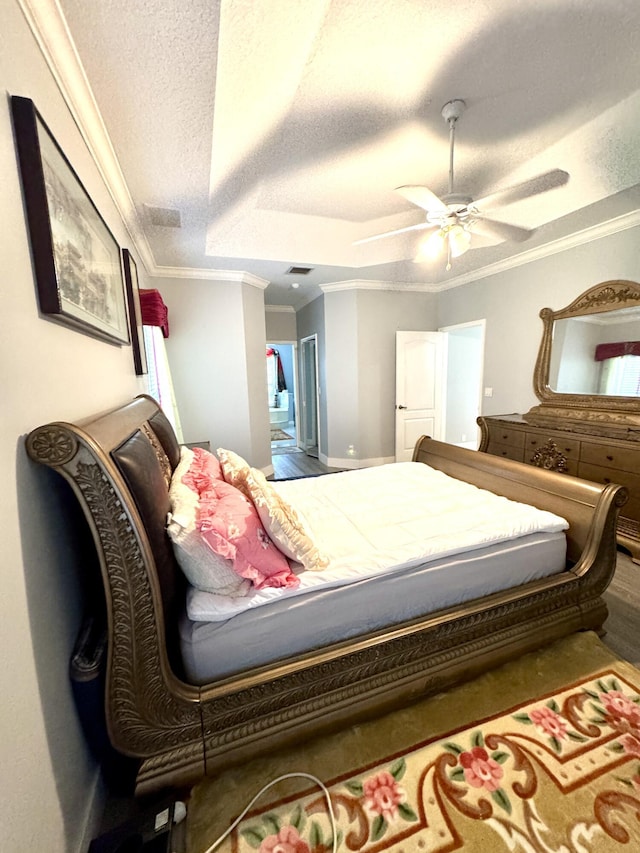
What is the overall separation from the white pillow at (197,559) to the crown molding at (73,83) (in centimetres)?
164

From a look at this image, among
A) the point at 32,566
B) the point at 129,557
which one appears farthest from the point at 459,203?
the point at 32,566

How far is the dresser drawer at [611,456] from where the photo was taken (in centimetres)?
239

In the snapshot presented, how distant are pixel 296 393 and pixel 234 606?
5.33m

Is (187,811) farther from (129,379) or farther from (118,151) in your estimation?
(118,151)

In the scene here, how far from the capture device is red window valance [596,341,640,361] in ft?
8.93

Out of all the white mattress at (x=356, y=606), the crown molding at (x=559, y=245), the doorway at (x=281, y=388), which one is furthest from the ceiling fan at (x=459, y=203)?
the doorway at (x=281, y=388)

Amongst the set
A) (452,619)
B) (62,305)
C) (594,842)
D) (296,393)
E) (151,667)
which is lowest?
(594,842)

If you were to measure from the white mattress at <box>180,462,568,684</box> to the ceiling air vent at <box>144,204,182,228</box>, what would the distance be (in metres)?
2.31

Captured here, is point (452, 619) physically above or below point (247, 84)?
below

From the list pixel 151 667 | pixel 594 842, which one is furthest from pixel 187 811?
pixel 594 842

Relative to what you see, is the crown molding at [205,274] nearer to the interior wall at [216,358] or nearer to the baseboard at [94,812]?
the interior wall at [216,358]

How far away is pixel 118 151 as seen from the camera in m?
1.78

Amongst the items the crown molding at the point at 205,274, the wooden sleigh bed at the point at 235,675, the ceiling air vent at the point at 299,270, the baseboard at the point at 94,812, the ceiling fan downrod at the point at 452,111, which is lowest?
the baseboard at the point at 94,812

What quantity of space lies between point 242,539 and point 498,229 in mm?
2665
